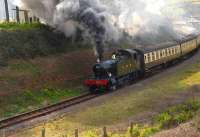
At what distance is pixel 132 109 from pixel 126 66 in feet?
29.2

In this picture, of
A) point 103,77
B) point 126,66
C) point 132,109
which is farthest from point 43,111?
point 126,66

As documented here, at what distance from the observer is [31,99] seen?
3003cm

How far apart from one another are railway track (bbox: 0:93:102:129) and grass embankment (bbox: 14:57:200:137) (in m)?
1.73

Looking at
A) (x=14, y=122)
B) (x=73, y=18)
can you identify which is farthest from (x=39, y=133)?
(x=73, y=18)

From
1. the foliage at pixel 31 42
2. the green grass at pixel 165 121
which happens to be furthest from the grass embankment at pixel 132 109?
the foliage at pixel 31 42

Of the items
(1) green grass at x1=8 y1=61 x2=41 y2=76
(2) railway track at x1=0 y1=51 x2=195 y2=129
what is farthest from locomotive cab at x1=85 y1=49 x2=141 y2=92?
(1) green grass at x1=8 y1=61 x2=41 y2=76

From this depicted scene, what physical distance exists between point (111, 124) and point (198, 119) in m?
5.42

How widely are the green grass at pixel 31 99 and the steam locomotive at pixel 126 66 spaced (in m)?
2.16

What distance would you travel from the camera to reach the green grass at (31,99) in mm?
27703

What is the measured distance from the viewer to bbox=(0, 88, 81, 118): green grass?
27703mm

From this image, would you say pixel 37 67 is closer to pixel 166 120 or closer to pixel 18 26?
pixel 18 26

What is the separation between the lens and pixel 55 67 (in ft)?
117

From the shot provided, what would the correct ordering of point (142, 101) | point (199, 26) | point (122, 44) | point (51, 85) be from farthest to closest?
point (199, 26) < point (122, 44) < point (51, 85) < point (142, 101)

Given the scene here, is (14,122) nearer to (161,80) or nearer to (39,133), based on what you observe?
(39,133)
